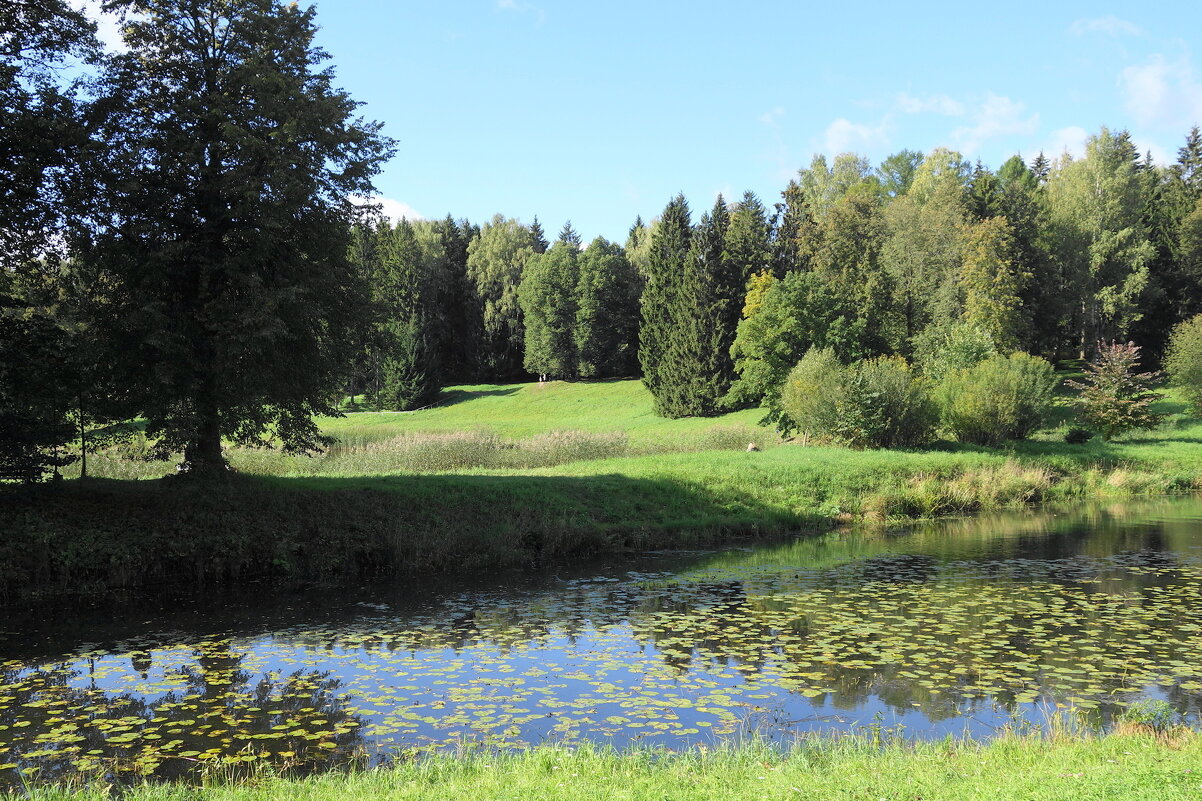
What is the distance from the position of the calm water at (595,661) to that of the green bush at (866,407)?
48.1ft

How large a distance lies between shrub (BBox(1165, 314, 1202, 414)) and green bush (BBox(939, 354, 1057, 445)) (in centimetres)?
1348

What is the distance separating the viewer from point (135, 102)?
17953 mm

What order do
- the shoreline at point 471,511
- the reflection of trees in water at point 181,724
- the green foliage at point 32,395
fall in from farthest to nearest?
1. the shoreline at point 471,511
2. the green foliage at point 32,395
3. the reflection of trees in water at point 181,724

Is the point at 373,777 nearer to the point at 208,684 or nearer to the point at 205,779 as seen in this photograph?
the point at 205,779

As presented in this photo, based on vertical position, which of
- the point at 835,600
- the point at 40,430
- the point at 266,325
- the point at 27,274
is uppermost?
the point at 27,274

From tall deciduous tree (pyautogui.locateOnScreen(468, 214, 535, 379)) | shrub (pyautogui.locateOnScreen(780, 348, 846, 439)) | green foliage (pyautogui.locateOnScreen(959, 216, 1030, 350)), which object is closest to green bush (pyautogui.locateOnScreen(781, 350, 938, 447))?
shrub (pyautogui.locateOnScreen(780, 348, 846, 439))

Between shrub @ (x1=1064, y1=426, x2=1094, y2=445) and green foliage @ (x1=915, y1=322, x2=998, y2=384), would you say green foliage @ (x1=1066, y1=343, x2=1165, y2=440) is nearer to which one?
shrub @ (x1=1064, y1=426, x2=1094, y2=445)

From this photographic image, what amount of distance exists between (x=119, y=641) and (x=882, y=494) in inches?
883

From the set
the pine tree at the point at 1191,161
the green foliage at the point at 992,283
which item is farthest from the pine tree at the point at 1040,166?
the green foliage at the point at 992,283

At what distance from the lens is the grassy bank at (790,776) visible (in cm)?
625

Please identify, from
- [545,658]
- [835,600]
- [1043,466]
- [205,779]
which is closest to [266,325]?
[545,658]

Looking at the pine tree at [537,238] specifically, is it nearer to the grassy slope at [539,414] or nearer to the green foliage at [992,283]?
the grassy slope at [539,414]

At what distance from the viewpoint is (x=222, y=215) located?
59.6ft

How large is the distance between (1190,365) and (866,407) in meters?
24.1
